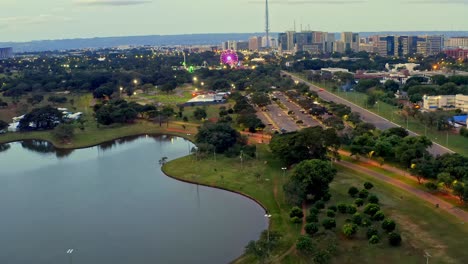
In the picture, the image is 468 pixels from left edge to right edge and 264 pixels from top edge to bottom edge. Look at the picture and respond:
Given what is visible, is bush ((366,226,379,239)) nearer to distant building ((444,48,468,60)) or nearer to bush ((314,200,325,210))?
bush ((314,200,325,210))

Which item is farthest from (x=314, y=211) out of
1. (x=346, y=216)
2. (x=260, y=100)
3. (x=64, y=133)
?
(x=260, y=100)

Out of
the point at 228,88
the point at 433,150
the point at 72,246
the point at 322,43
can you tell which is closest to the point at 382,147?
the point at 433,150

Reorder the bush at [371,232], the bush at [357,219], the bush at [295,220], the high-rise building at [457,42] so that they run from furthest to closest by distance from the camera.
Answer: the high-rise building at [457,42]
the bush at [295,220]
the bush at [357,219]
the bush at [371,232]

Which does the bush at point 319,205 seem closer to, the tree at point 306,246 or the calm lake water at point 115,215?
the calm lake water at point 115,215

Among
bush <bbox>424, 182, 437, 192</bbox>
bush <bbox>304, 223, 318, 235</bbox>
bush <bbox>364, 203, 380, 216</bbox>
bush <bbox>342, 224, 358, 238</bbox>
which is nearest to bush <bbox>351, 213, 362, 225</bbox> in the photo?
bush <bbox>342, 224, 358, 238</bbox>

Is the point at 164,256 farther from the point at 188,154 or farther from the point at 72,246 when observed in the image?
the point at 188,154

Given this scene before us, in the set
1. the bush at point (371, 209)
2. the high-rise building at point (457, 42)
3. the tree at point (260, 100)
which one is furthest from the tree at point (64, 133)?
the high-rise building at point (457, 42)
